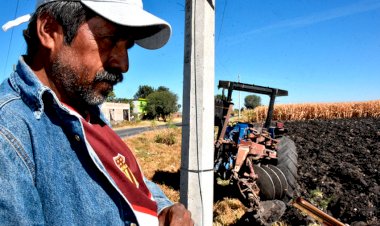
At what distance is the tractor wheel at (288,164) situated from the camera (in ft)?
17.6

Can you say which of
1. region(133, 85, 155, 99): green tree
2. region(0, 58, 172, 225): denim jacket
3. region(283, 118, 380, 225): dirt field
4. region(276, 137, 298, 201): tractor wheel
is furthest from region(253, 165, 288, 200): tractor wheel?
region(133, 85, 155, 99): green tree

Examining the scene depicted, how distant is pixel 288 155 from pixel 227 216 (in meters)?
1.97

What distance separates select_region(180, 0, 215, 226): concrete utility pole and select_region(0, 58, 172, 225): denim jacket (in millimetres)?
1559

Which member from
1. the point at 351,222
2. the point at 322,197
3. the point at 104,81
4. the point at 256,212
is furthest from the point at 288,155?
the point at 104,81

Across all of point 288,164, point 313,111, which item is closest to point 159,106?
point 313,111

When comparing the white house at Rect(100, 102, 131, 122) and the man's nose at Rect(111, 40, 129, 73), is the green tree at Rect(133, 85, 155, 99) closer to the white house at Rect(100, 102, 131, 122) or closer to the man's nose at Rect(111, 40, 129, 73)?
the white house at Rect(100, 102, 131, 122)

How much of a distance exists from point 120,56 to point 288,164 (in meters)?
5.03

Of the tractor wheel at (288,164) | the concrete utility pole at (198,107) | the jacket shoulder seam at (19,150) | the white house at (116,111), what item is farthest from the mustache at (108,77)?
the white house at (116,111)

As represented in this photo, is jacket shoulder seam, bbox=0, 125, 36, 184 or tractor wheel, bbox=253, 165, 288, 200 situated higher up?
jacket shoulder seam, bbox=0, 125, 36, 184

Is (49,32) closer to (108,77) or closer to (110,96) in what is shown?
(108,77)

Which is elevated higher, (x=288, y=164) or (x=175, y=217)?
(x=175, y=217)

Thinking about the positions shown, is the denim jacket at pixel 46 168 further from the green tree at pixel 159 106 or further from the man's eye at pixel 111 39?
the green tree at pixel 159 106

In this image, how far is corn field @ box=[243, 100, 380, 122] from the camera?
29.2 m

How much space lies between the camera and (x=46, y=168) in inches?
34.5
